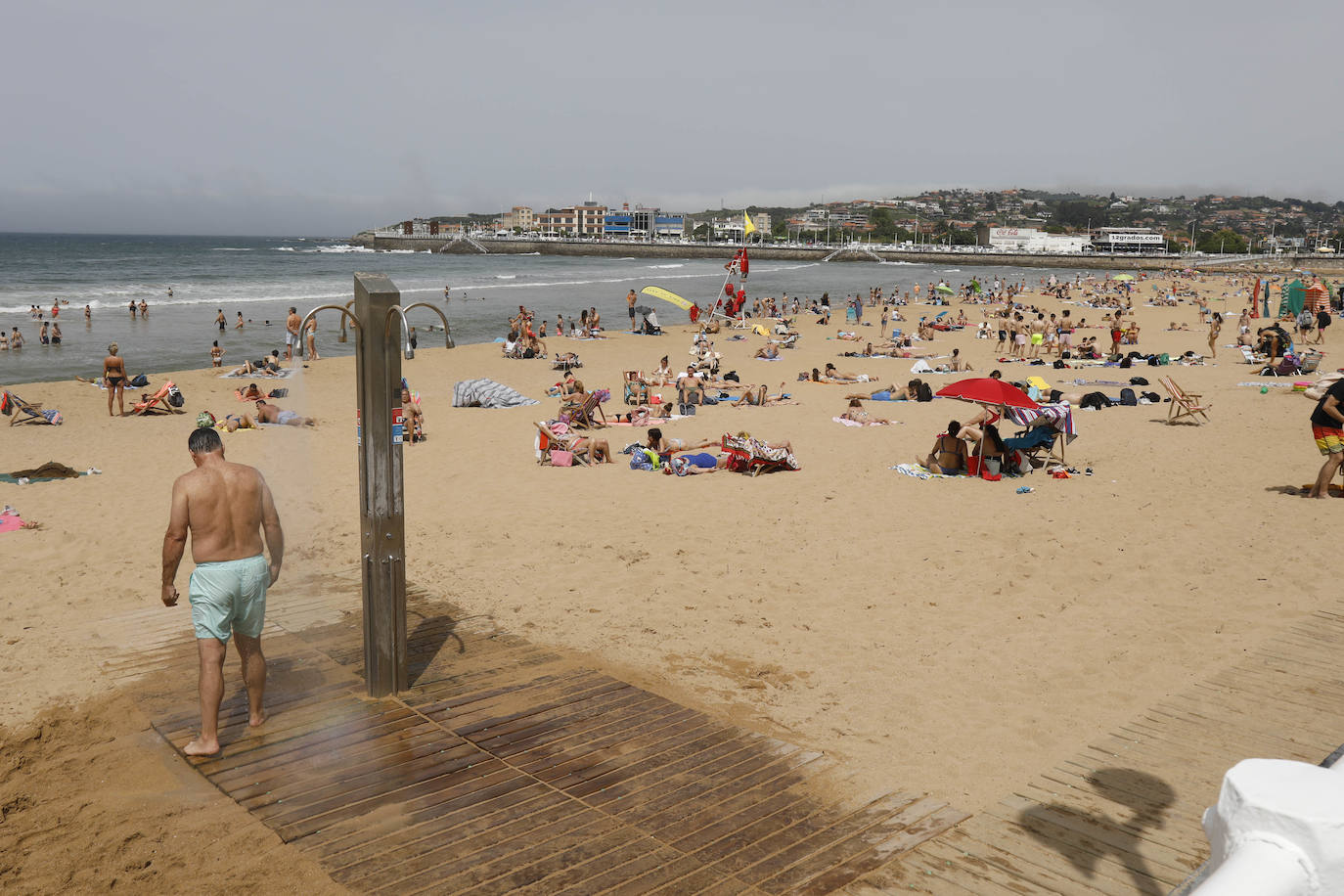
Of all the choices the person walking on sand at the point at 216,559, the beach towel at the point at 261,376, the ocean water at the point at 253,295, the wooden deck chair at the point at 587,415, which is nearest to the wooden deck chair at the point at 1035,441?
the wooden deck chair at the point at 587,415

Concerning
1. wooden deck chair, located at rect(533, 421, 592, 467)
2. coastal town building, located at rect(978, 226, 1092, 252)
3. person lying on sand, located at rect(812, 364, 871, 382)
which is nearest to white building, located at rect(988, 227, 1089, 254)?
coastal town building, located at rect(978, 226, 1092, 252)

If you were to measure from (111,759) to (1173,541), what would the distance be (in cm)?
842

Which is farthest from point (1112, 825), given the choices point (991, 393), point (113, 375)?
point (113, 375)

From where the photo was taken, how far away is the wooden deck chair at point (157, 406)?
1603cm

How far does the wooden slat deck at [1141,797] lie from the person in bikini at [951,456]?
5.62 meters

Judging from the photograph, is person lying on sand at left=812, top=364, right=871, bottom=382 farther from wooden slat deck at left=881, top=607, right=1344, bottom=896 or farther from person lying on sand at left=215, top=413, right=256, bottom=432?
wooden slat deck at left=881, top=607, right=1344, bottom=896

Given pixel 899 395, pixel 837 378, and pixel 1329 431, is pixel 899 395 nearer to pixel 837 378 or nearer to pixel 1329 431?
pixel 837 378

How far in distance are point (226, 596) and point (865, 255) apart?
121 metres

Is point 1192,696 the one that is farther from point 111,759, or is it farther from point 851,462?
point 851,462


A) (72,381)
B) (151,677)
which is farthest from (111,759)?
(72,381)

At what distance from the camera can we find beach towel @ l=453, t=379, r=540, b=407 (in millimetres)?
16875

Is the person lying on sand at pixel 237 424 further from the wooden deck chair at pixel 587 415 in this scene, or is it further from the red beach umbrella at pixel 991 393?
the red beach umbrella at pixel 991 393

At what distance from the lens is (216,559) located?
4.49 metres

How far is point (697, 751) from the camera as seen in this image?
181 inches
